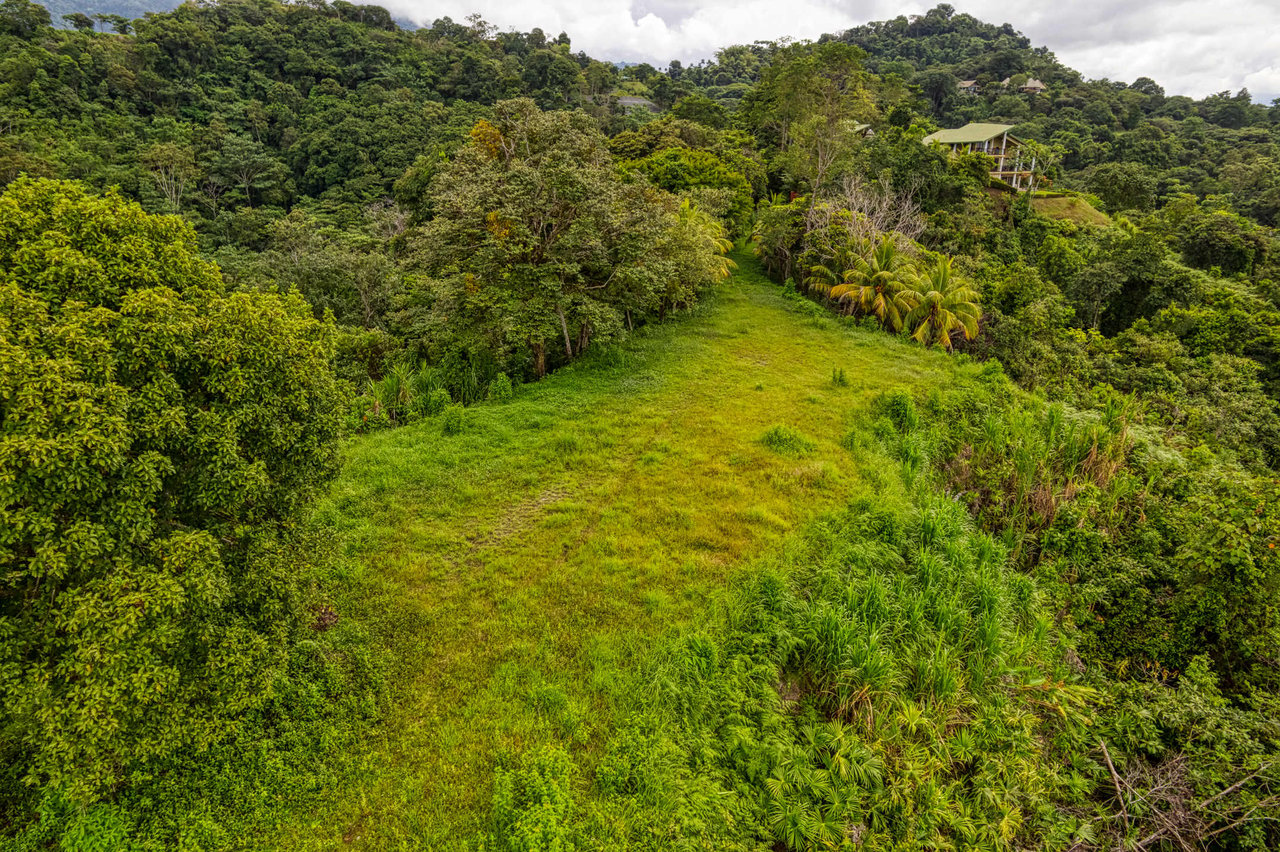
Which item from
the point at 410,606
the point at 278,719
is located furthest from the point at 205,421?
the point at 410,606

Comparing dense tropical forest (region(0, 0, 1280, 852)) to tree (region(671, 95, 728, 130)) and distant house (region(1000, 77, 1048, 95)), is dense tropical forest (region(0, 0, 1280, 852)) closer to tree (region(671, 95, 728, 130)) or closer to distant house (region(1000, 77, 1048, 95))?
tree (region(671, 95, 728, 130))

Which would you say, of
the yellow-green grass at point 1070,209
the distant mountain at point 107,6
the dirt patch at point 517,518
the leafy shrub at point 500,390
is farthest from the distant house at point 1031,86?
the distant mountain at point 107,6

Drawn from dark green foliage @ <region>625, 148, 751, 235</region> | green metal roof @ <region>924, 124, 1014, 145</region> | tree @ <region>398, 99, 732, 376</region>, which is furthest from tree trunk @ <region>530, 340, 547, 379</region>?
green metal roof @ <region>924, 124, 1014, 145</region>

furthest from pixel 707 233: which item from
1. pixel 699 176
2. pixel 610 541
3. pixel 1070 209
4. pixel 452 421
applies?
pixel 1070 209

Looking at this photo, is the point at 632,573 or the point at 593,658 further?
the point at 632,573

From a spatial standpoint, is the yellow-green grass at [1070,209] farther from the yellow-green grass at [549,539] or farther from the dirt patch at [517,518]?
the dirt patch at [517,518]

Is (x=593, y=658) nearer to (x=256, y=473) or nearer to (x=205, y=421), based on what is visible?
(x=256, y=473)
